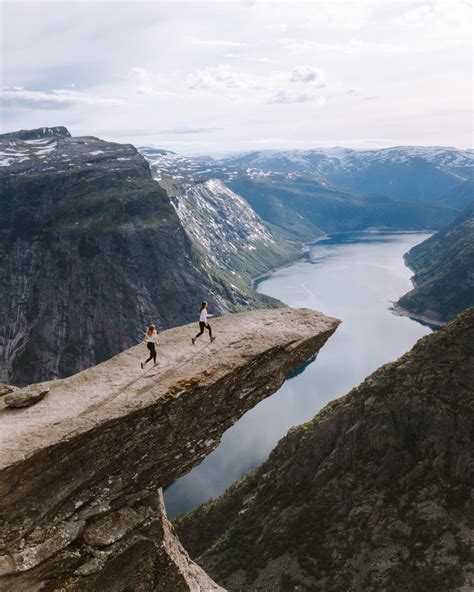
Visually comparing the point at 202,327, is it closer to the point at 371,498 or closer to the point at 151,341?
the point at 151,341

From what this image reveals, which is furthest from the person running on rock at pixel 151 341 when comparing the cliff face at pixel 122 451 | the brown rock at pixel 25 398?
the brown rock at pixel 25 398

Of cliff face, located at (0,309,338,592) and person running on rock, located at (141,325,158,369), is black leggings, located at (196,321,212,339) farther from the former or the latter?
person running on rock, located at (141,325,158,369)

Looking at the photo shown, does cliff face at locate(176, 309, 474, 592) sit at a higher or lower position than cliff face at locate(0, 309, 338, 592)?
lower

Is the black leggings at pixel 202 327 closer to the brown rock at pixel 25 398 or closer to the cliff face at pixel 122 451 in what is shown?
the cliff face at pixel 122 451

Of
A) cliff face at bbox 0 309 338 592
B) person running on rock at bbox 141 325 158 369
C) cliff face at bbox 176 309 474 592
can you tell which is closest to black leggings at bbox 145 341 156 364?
person running on rock at bbox 141 325 158 369

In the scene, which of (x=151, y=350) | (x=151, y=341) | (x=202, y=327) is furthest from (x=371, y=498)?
(x=151, y=341)

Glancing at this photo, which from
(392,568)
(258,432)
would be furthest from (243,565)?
(258,432)
